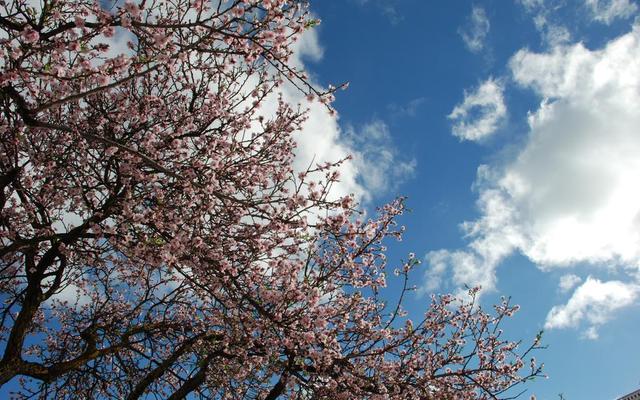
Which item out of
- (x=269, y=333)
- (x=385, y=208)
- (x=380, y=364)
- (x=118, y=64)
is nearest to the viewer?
(x=118, y=64)

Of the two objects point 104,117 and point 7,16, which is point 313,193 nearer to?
point 104,117

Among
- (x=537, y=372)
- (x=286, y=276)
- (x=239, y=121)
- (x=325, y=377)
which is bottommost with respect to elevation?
(x=537, y=372)

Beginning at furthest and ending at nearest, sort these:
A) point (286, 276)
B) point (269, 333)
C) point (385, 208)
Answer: point (385, 208)
point (286, 276)
point (269, 333)

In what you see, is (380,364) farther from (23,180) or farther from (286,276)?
(23,180)

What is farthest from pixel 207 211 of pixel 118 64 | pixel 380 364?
pixel 380 364

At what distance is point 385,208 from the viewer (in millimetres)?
10195

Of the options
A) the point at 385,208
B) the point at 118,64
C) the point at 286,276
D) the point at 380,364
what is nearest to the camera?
the point at 118,64

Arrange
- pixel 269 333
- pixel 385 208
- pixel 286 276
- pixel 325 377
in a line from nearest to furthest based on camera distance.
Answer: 1. pixel 269 333
2. pixel 286 276
3. pixel 325 377
4. pixel 385 208

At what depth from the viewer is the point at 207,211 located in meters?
6.81

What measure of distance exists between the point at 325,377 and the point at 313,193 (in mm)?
3221

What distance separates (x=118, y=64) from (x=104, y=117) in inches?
107

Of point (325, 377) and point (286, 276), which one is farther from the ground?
point (286, 276)

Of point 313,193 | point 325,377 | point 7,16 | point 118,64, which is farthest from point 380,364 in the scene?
point 7,16

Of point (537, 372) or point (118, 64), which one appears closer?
point (118, 64)
